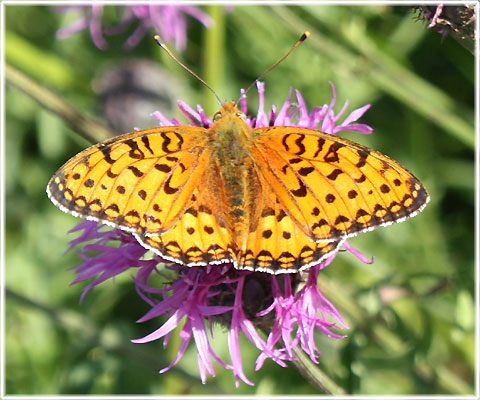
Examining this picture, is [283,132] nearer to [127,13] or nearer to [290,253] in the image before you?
[290,253]

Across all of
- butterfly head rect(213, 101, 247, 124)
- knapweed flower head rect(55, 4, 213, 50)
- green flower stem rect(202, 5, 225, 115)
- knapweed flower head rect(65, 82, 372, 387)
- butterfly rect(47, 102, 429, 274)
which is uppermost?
knapweed flower head rect(55, 4, 213, 50)

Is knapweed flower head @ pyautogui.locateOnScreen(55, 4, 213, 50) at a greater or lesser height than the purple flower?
greater

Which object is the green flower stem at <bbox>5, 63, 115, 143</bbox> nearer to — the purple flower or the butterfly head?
the butterfly head

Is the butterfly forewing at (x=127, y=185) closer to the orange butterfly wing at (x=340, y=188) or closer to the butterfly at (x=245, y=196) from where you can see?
the butterfly at (x=245, y=196)

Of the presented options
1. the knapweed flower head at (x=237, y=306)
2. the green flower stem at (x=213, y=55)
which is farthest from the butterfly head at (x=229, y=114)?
the green flower stem at (x=213, y=55)

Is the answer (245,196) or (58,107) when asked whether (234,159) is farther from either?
(58,107)

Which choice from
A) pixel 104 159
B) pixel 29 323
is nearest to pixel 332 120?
pixel 104 159

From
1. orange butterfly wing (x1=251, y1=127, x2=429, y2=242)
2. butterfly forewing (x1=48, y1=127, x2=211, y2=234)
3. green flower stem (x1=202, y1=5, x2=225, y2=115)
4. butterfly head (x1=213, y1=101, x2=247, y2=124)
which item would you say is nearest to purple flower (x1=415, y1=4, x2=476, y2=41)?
orange butterfly wing (x1=251, y1=127, x2=429, y2=242)
